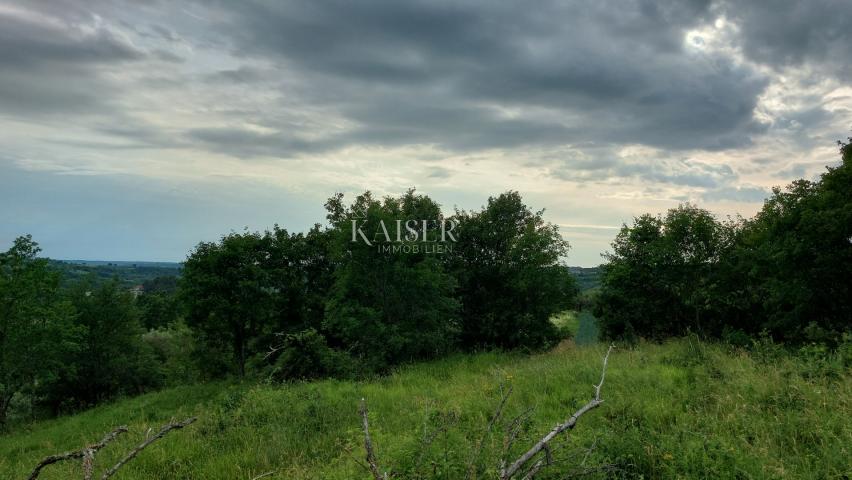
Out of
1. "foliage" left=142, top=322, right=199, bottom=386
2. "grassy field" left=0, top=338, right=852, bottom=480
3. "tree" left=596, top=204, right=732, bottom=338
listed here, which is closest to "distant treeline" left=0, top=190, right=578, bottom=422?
"tree" left=596, top=204, right=732, bottom=338

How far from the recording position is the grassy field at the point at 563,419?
447 centimetres

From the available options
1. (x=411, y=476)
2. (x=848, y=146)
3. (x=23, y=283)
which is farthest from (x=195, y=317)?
(x=848, y=146)

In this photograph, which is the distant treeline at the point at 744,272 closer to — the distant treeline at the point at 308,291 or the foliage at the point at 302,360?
the distant treeline at the point at 308,291

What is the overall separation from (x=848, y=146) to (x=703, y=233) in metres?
6.00

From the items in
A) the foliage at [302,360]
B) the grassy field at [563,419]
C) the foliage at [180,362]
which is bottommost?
the foliage at [180,362]

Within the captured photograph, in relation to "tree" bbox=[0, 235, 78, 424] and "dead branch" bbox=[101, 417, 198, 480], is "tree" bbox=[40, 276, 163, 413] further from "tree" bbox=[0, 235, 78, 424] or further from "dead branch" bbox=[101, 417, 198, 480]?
"dead branch" bbox=[101, 417, 198, 480]

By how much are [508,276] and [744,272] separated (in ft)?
35.5

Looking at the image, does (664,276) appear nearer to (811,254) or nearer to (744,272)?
(744,272)

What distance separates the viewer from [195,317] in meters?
23.7

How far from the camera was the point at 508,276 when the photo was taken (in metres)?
23.7

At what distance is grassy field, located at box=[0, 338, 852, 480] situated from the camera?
4473mm

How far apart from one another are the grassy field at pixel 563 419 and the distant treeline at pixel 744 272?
A: 8091 millimetres

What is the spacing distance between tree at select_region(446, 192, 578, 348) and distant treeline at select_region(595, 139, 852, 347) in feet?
11.3

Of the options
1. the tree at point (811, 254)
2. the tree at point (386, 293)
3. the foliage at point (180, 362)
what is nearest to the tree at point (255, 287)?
the tree at point (386, 293)
